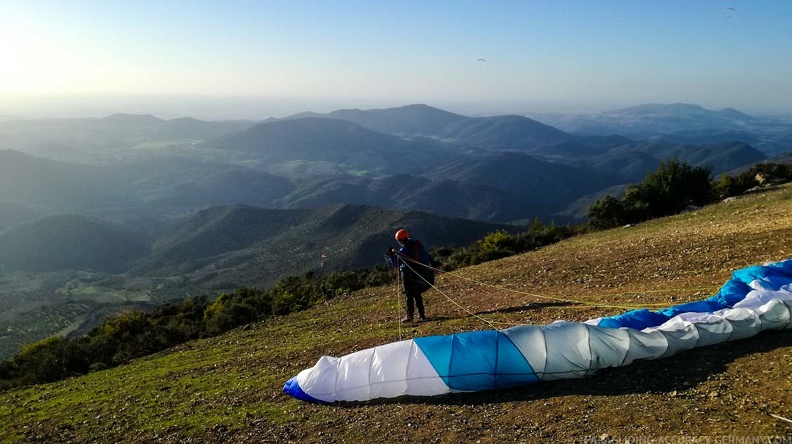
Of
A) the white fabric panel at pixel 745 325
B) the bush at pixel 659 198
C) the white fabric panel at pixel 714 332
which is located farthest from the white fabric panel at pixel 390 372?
the bush at pixel 659 198

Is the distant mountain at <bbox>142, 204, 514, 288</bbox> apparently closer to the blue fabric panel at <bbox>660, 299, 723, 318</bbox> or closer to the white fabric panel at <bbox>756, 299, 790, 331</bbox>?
the blue fabric panel at <bbox>660, 299, 723, 318</bbox>

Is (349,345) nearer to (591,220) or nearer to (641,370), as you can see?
(641,370)

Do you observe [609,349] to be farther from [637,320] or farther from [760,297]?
[760,297]

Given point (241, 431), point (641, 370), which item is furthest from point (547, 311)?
point (241, 431)

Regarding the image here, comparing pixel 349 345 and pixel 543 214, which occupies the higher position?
pixel 349 345

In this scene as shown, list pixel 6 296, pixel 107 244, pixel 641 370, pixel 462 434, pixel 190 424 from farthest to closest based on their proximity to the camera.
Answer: pixel 107 244, pixel 6 296, pixel 190 424, pixel 641 370, pixel 462 434

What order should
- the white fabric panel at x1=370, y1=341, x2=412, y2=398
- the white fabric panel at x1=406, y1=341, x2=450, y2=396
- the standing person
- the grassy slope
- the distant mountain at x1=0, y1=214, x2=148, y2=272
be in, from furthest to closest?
1. the distant mountain at x1=0, y1=214, x2=148, y2=272
2. the standing person
3. the white fabric panel at x1=370, y1=341, x2=412, y2=398
4. the white fabric panel at x1=406, y1=341, x2=450, y2=396
5. the grassy slope

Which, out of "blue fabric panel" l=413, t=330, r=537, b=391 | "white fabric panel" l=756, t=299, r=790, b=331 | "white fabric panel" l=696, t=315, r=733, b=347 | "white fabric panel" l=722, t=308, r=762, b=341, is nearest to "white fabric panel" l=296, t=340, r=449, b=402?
"blue fabric panel" l=413, t=330, r=537, b=391
